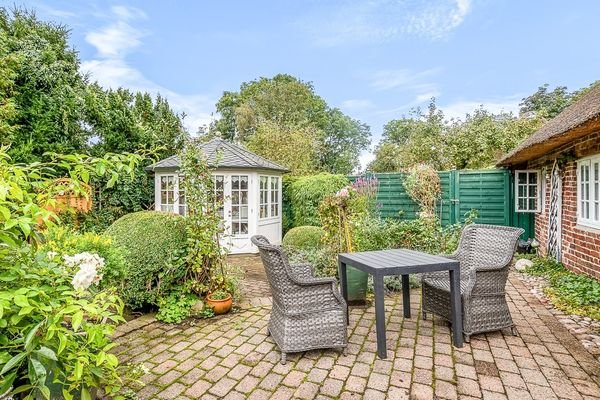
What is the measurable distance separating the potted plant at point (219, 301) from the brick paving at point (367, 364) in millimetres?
227

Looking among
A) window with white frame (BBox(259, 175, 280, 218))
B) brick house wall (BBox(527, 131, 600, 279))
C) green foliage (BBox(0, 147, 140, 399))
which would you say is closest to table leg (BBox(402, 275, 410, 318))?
green foliage (BBox(0, 147, 140, 399))

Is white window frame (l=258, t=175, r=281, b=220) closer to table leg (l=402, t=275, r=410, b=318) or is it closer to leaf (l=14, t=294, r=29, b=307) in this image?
table leg (l=402, t=275, r=410, b=318)

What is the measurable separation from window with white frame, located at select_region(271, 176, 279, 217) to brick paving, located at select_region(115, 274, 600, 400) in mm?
5613

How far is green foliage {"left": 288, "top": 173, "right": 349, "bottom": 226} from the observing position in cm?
888

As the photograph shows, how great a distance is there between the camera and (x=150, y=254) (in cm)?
381

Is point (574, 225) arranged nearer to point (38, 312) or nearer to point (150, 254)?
point (150, 254)

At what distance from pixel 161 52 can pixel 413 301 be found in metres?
8.77

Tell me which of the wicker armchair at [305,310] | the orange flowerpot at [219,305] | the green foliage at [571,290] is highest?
the wicker armchair at [305,310]

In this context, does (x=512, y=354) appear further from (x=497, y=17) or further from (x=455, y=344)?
(x=497, y=17)

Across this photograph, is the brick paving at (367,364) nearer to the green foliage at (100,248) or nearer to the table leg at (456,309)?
the table leg at (456,309)

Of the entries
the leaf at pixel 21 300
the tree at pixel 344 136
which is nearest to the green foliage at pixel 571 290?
the leaf at pixel 21 300

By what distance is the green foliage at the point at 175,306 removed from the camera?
371 centimetres

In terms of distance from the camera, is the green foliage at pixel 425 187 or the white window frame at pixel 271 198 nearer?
the green foliage at pixel 425 187

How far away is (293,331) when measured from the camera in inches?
113
